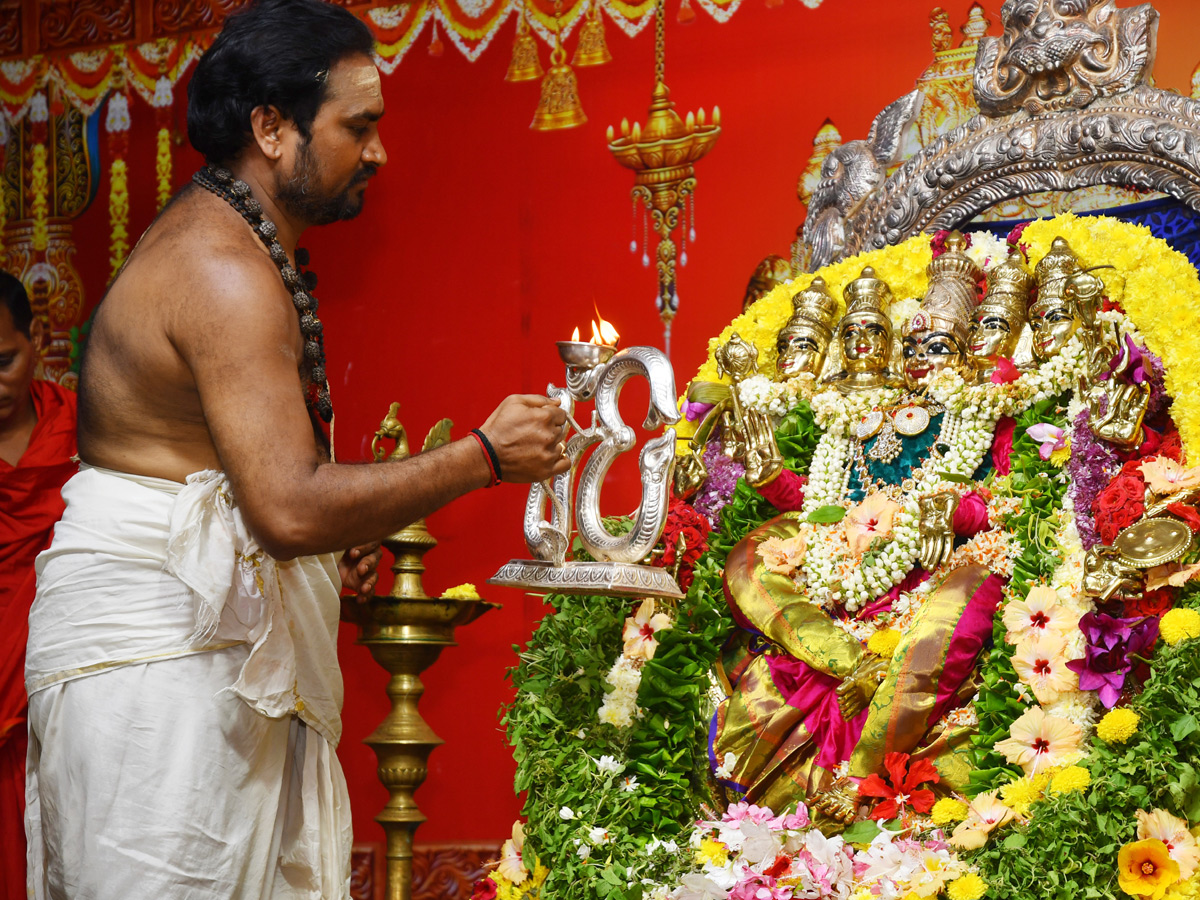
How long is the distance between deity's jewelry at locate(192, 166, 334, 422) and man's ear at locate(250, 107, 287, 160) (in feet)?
0.25

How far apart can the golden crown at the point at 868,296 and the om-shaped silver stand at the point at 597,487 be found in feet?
2.99

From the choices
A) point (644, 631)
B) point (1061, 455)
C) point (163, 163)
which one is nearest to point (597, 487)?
point (644, 631)

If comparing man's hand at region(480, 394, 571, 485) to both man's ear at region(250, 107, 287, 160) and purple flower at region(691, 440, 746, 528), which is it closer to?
man's ear at region(250, 107, 287, 160)

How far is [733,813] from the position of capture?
2646 mm

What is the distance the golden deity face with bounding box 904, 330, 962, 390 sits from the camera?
3.03 m

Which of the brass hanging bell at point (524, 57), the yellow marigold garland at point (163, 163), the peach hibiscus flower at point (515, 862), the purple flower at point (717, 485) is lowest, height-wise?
the peach hibiscus flower at point (515, 862)

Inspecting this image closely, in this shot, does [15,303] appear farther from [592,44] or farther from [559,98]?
[592,44]

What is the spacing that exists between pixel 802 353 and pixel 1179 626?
1.33m

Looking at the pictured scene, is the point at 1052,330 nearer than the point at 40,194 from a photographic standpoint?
Yes

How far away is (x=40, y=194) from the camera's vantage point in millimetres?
5195

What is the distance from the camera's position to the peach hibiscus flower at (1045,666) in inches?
94.5

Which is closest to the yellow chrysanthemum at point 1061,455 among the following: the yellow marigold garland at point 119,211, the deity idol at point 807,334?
the deity idol at point 807,334

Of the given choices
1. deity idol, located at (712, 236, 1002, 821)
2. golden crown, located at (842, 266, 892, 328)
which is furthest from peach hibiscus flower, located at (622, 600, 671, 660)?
golden crown, located at (842, 266, 892, 328)

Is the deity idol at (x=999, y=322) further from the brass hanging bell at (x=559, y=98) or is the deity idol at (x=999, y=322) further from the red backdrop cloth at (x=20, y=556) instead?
the red backdrop cloth at (x=20, y=556)
